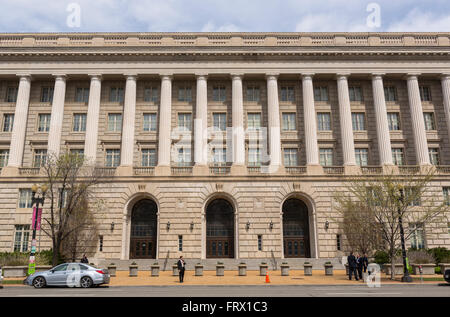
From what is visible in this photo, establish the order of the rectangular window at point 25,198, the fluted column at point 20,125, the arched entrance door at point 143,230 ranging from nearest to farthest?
the rectangular window at point 25,198, the arched entrance door at point 143,230, the fluted column at point 20,125

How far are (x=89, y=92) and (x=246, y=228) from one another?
938 inches

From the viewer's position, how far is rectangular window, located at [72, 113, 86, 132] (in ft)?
128

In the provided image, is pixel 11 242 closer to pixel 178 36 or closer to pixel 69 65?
pixel 69 65

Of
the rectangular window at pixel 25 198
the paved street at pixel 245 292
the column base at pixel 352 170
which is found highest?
the column base at pixel 352 170

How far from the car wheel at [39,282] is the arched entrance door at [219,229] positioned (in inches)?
720

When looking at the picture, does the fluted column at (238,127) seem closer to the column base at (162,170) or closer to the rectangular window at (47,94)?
the column base at (162,170)

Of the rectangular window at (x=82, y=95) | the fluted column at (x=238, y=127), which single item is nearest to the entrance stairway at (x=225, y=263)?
the fluted column at (x=238, y=127)

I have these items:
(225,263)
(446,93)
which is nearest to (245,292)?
(225,263)

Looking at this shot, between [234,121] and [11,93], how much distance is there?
26.5 m

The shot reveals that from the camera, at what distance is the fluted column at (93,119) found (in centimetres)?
3641

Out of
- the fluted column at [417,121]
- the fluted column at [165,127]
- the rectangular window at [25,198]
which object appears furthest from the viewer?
the fluted column at [417,121]

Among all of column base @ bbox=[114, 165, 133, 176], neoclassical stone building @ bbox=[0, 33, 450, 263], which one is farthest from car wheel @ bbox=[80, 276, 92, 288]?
column base @ bbox=[114, 165, 133, 176]

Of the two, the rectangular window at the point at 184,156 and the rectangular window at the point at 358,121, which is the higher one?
the rectangular window at the point at 358,121

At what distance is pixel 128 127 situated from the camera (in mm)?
37219
